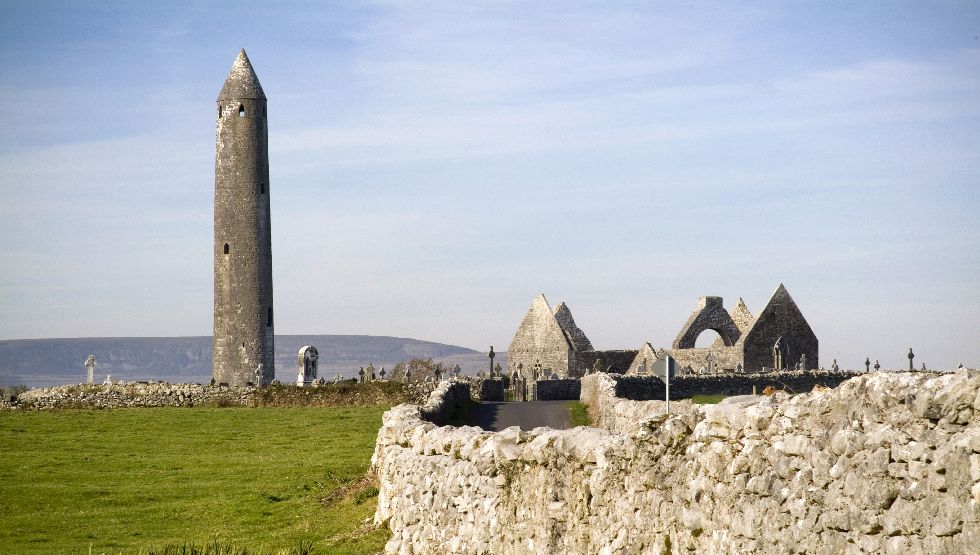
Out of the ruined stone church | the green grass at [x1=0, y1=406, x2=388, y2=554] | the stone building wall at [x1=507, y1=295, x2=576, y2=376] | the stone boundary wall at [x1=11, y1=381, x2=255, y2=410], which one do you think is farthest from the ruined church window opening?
the green grass at [x1=0, y1=406, x2=388, y2=554]

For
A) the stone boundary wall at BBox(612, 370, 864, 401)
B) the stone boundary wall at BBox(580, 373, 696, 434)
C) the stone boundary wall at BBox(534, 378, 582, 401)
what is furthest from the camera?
the stone boundary wall at BBox(612, 370, 864, 401)

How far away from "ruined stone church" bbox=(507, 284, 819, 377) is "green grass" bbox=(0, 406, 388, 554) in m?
30.5

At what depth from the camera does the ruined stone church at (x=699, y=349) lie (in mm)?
67000

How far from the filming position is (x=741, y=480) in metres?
9.27

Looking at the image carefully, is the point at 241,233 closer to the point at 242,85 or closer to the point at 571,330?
the point at 242,85

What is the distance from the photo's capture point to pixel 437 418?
2398cm

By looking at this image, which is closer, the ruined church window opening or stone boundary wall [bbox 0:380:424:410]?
stone boundary wall [bbox 0:380:424:410]

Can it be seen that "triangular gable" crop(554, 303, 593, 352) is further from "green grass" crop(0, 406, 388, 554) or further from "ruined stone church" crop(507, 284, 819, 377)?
"green grass" crop(0, 406, 388, 554)

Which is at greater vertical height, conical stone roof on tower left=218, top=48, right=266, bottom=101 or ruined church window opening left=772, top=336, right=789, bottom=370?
conical stone roof on tower left=218, top=48, right=266, bottom=101

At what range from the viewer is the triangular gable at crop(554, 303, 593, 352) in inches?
2788

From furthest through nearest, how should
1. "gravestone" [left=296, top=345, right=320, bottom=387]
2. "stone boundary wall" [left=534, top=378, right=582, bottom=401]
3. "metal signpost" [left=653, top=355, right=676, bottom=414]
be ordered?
"gravestone" [left=296, top=345, right=320, bottom=387] < "stone boundary wall" [left=534, top=378, right=582, bottom=401] < "metal signpost" [left=653, top=355, right=676, bottom=414]

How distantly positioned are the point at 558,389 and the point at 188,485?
25.0 meters

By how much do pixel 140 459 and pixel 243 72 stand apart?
1535 inches

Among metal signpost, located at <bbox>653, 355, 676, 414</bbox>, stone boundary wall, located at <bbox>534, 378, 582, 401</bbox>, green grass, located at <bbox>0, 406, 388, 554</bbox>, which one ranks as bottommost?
green grass, located at <bbox>0, 406, 388, 554</bbox>
